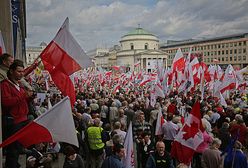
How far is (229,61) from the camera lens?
9850 cm

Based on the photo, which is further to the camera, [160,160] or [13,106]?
[160,160]

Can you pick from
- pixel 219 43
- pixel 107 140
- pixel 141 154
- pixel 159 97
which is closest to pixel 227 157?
Result: pixel 141 154

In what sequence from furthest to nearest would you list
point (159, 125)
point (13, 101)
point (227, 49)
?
point (227, 49), point (159, 125), point (13, 101)

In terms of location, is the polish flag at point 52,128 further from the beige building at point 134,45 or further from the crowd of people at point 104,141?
the beige building at point 134,45

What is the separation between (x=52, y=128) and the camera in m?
3.59

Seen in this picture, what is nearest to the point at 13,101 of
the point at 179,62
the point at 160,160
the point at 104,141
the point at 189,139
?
the point at 160,160

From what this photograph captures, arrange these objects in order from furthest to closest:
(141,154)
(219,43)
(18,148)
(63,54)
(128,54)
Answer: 1. (128,54)
2. (219,43)
3. (141,154)
4. (63,54)
5. (18,148)

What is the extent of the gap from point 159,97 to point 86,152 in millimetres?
7757

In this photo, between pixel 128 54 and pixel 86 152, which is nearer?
pixel 86 152

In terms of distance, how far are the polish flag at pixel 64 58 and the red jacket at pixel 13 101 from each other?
144cm

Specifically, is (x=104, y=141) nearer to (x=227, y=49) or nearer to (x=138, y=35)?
(x=227, y=49)

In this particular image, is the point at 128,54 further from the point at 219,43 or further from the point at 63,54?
the point at 63,54

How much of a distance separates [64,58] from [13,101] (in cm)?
179

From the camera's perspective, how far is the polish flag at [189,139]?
584 cm
